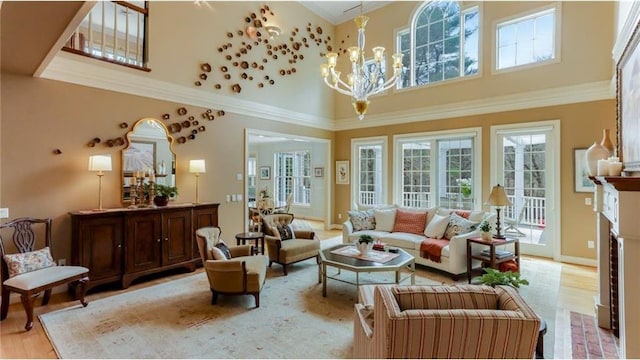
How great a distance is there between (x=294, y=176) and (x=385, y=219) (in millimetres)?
5439

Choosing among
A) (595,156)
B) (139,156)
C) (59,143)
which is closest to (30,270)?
(59,143)

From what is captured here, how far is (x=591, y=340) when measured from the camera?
9.34 feet

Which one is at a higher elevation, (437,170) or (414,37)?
(414,37)

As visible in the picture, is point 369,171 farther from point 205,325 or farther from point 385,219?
point 205,325

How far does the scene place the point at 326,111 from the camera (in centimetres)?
824

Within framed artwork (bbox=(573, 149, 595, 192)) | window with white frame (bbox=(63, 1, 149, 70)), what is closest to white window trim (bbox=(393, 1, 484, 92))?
framed artwork (bbox=(573, 149, 595, 192))

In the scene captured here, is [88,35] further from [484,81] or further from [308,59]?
[484,81]

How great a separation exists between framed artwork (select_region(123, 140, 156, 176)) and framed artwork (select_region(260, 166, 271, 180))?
6.39 m

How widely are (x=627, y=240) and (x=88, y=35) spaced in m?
6.37

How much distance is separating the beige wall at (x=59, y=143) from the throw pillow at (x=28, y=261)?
46 centimetres

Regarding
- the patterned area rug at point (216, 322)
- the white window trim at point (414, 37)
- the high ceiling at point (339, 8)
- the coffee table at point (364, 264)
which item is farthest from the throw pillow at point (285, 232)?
the high ceiling at point (339, 8)

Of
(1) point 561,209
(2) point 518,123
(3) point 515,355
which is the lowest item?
(3) point 515,355

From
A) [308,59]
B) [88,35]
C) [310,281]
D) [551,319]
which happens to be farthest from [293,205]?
[551,319]

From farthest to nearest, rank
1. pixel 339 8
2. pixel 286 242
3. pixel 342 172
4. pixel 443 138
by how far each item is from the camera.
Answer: pixel 342 172 < pixel 339 8 < pixel 443 138 < pixel 286 242
